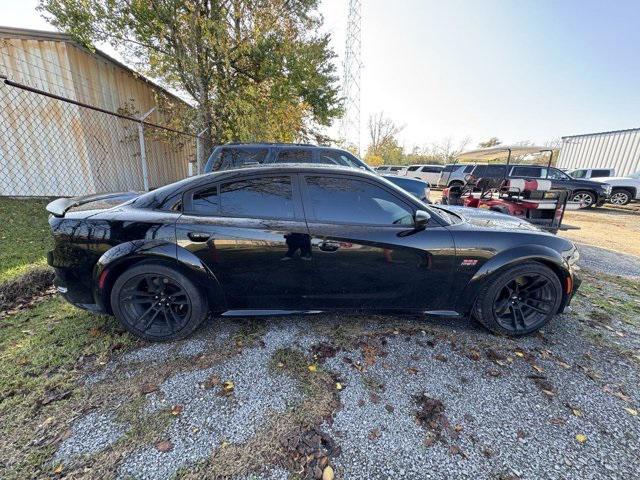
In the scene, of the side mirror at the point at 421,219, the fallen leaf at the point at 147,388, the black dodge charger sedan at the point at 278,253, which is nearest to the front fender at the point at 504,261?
the black dodge charger sedan at the point at 278,253

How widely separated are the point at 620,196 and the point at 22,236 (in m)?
18.4

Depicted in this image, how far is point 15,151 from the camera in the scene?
6441 mm

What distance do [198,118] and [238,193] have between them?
792cm

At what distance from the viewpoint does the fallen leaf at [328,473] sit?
1.46 meters

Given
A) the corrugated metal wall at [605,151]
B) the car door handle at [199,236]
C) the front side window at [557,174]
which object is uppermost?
the corrugated metal wall at [605,151]

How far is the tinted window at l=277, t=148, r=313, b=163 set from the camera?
225 inches

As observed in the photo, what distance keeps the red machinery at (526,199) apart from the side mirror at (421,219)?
3373 millimetres

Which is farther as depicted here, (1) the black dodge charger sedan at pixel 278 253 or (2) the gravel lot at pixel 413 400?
(1) the black dodge charger sedan at pixel 278 253

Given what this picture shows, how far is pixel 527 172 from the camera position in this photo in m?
12.3

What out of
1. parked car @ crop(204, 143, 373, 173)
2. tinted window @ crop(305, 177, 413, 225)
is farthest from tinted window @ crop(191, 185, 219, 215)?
parked car @ crop(204, 143, 373, 173)

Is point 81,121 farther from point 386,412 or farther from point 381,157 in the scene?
point 381,157

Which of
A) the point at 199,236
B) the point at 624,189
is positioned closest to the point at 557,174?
the point at 624,189

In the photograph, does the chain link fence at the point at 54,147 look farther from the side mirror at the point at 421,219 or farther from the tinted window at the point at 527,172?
the tinted window at the point at 527,172

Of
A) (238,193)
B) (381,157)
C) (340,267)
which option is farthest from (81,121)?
(381,157)
